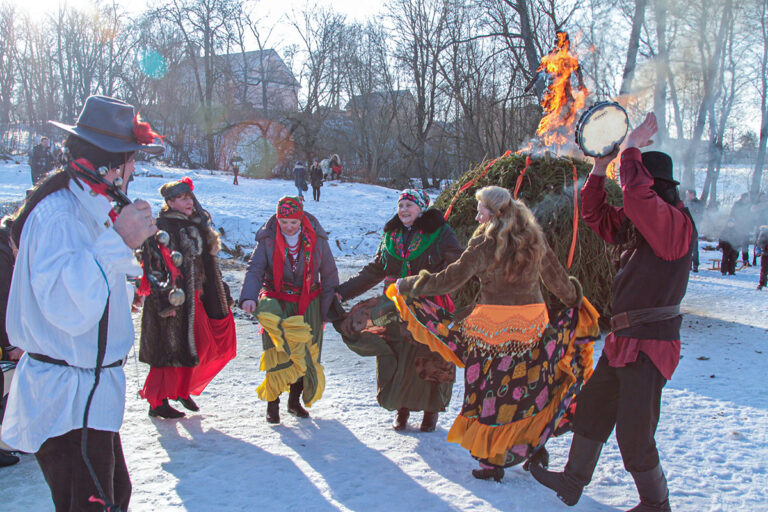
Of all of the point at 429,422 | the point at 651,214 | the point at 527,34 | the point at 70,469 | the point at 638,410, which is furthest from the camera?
the point at 527,34

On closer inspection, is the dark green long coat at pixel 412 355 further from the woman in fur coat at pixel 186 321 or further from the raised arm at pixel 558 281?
the woman in fur coat at pixel 186 321

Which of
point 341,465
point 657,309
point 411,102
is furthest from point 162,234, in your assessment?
point 411,102

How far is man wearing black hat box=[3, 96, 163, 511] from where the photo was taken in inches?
76.6

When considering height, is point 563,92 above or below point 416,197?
above

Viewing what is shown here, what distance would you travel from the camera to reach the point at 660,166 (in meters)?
2.86

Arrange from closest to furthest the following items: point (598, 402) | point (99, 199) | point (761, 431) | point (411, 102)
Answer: point (99, 199)
point (598, 402)
point (761, 431)
point (411, 102)

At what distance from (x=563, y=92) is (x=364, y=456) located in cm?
310

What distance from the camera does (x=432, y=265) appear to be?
427 cm

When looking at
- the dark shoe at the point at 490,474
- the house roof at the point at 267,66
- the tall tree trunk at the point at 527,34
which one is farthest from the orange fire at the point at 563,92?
the house roof at the point at 267,66

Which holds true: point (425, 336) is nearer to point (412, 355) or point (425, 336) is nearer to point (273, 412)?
point (412, 355)

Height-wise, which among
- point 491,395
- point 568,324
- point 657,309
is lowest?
point 491,395

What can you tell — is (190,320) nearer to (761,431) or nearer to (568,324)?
(568,324)

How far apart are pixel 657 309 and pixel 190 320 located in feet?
10.3

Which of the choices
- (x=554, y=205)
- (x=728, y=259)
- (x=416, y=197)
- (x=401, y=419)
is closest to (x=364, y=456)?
(x=401, y=419)
